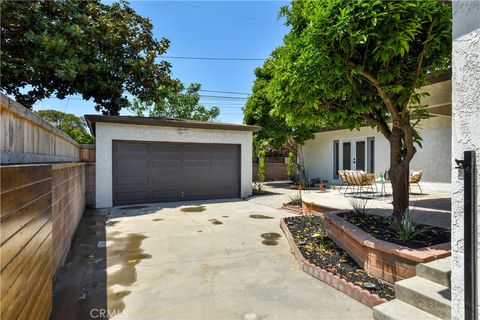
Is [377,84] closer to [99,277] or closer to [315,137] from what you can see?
[99,277]

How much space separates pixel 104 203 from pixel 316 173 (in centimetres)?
1220

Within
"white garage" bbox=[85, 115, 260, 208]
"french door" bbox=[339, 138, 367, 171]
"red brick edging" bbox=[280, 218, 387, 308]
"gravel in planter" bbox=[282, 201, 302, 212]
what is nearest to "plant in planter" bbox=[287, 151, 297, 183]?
"french door" bbox=[339, 138, 367, 171]

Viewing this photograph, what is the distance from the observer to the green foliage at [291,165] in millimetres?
16391

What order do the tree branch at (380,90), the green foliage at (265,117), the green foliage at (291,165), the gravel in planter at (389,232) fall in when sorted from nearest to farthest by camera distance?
1. the gravel in planter at (389,232)
2. the tree branch at (380,90)
3. the green foliage at (265,117)
4. the green foliage at (291,165)

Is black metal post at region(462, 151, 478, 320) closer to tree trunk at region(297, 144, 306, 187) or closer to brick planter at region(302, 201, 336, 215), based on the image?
brick planter at region(302, 201, 336, 215)

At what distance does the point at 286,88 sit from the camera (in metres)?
4.46

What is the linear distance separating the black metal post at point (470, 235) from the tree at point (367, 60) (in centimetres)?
188

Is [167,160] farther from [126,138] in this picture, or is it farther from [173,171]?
[126,138]

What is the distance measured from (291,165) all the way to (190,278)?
13.2 meters

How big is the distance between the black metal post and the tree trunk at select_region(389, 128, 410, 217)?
2846mm

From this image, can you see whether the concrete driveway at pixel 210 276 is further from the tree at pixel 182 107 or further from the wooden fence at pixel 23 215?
the tree at pixel 182 107

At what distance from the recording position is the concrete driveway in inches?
118

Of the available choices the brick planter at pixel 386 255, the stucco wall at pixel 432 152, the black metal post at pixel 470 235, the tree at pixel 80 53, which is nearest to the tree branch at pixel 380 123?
the brick planter at pixel 386 255

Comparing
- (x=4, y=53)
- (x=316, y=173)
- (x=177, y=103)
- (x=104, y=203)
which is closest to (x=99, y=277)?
(x=104, y=203)
